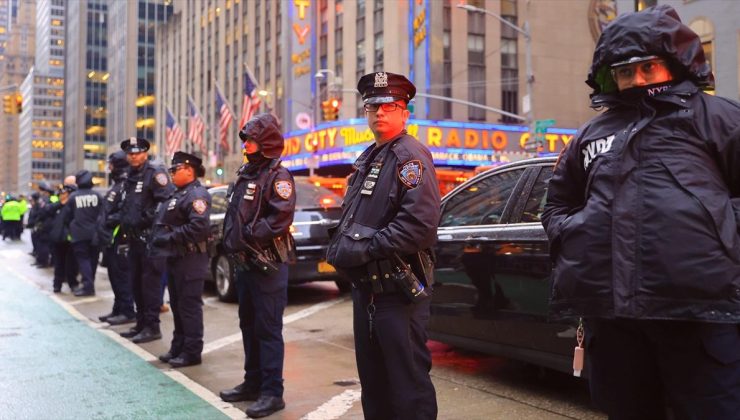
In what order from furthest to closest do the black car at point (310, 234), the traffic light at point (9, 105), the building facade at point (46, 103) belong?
1. the building facade at point (46, 103)
2. the traffic light at point (9, 105)
3. the black car at point (310, 234)

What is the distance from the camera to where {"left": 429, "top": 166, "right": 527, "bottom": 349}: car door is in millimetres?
5418

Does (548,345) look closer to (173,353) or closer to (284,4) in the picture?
(173,353)

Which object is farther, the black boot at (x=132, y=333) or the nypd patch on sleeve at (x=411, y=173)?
the black boot at (x=132, y=333)

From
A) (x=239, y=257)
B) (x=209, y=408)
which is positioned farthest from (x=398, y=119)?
(x=209, y=408)

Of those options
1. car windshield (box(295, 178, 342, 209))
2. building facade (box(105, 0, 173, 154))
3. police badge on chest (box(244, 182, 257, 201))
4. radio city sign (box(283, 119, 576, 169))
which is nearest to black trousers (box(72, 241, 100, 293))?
car windshield (box(295, 178, 342, 209))

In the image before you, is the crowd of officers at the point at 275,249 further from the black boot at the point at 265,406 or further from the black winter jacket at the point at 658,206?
the black winter jacket at the point at 658,206

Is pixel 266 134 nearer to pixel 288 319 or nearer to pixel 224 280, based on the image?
pixel 288 319

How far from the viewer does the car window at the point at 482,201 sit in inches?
218

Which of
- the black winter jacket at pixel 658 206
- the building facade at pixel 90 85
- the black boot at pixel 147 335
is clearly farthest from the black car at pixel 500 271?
the building facade at pixel 90 85

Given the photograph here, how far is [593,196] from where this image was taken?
251cm

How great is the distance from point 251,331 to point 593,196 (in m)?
3.49

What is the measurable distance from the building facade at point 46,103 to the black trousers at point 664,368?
162039 millimetres

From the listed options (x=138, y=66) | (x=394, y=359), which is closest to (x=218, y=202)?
(x=394, y=359)

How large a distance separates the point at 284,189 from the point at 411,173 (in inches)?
74.1
